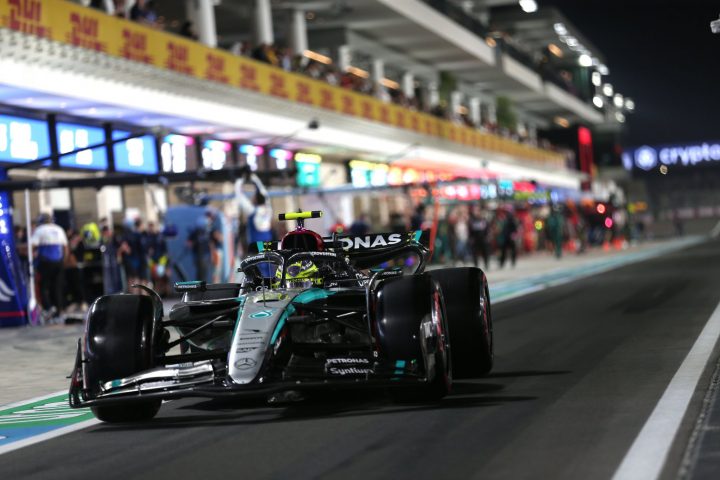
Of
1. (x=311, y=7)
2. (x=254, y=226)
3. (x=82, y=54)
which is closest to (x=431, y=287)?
(x=82, y=54)

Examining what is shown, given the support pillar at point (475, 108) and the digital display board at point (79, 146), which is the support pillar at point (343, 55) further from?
the support pillar at point (475, 108)

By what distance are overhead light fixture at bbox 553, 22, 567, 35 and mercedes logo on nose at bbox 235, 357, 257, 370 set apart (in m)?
69.0

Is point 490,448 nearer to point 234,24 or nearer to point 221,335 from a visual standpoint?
point 221,335

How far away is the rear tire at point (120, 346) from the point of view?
835cm

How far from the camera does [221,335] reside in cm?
934

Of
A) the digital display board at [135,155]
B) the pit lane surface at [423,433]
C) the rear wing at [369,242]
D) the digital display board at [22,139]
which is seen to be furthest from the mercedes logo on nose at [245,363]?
the digital display board at [135,155]

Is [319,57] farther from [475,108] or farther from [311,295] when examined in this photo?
[311,295]

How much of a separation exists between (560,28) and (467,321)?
68882 millimetres

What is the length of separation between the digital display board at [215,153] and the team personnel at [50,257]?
1004 cm

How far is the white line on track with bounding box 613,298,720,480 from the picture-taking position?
5812 mm

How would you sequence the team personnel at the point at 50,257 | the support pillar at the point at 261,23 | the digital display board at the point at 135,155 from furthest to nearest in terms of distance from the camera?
the support pillar at the point at 261,23 → the digital display board at the point at 135,155 → the team personnel at the point at 50,257

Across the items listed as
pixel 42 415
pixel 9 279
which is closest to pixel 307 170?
pixel 9 279

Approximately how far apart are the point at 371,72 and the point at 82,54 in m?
29.5

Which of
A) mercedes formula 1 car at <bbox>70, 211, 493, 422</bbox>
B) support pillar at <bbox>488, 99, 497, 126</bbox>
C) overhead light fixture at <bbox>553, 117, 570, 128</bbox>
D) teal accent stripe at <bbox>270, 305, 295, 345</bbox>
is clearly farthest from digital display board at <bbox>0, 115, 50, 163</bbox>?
overhead light fixture at <bbox>553, 117, 570, 128</bbox>
